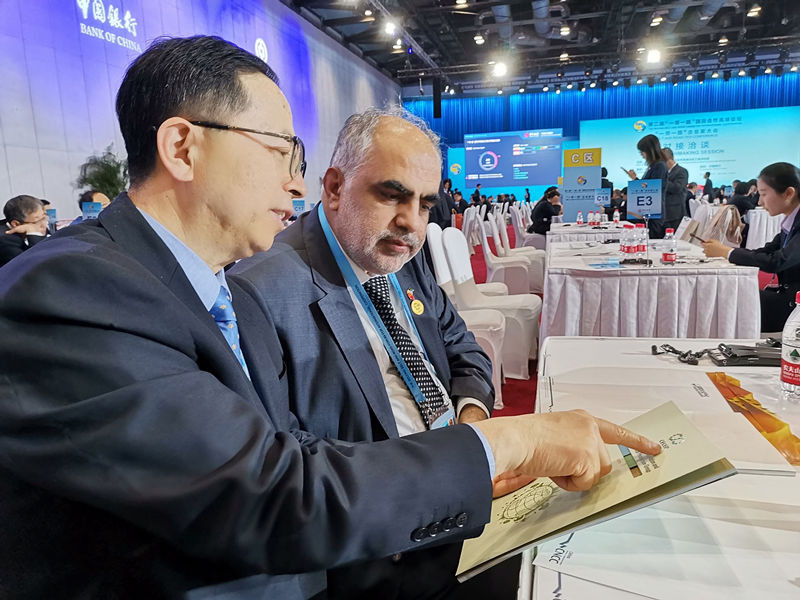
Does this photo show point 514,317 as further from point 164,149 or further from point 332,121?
point 332,121

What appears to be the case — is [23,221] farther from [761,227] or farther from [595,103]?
[595,103]

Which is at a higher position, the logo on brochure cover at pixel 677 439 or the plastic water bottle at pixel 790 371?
the logo on brochure cover at pixel 677 439

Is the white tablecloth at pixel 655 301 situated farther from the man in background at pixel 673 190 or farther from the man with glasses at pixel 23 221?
the man with glasses at pixel 23 221

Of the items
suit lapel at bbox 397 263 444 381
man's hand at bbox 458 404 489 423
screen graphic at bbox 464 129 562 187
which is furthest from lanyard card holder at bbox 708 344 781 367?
screen graphic at bbox 464 129 562 187

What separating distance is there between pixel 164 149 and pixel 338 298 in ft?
1.78

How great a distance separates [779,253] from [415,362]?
8.83 ft

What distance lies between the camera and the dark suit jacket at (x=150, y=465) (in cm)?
47

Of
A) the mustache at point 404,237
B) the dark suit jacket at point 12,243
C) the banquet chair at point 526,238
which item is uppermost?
the mustache at point 404,237

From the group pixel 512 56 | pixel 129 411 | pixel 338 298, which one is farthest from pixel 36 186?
pixel 512 56

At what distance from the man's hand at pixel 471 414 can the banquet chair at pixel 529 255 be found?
4.28 m

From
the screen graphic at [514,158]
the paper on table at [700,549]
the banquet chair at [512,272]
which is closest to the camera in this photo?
the paper on table at [700,549]

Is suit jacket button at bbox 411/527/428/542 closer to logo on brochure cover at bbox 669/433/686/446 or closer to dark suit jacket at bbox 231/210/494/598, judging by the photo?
logo on brochure cover at bbox 669/433/686/446

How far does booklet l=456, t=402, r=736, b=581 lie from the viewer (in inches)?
21.5

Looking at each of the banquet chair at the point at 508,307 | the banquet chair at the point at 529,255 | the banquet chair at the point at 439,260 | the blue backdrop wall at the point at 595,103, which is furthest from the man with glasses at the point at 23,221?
the blue backdrop wall at the point at 595,103
